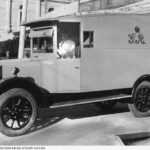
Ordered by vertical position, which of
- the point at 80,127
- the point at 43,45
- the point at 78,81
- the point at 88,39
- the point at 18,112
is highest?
the point at 88,39

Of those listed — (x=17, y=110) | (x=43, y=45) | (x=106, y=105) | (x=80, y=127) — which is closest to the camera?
(x=17, y=110)

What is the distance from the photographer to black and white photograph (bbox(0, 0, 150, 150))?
5488mm

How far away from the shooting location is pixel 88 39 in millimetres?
6250

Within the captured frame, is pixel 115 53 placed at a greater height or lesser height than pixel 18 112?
greater

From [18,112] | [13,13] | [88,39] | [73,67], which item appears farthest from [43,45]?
[13,13]

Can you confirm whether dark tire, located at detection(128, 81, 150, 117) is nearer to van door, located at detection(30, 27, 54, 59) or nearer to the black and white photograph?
the black and white photograph

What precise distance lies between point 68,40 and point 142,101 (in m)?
2.26

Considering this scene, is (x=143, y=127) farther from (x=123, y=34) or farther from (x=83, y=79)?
(x=123, y=34)

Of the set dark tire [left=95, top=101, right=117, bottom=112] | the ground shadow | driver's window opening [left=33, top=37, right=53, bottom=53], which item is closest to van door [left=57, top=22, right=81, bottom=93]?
driver's window opening [left=33, top=37, right=53, bottom=53]

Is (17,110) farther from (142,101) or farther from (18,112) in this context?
(142,101)

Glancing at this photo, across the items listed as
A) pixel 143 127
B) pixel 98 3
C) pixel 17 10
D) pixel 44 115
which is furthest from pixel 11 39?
pixel 143 127

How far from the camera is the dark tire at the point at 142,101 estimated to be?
6.89m

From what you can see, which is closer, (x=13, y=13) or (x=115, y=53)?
(x=115, y=53)

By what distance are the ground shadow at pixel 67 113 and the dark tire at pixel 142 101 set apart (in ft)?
2.76
